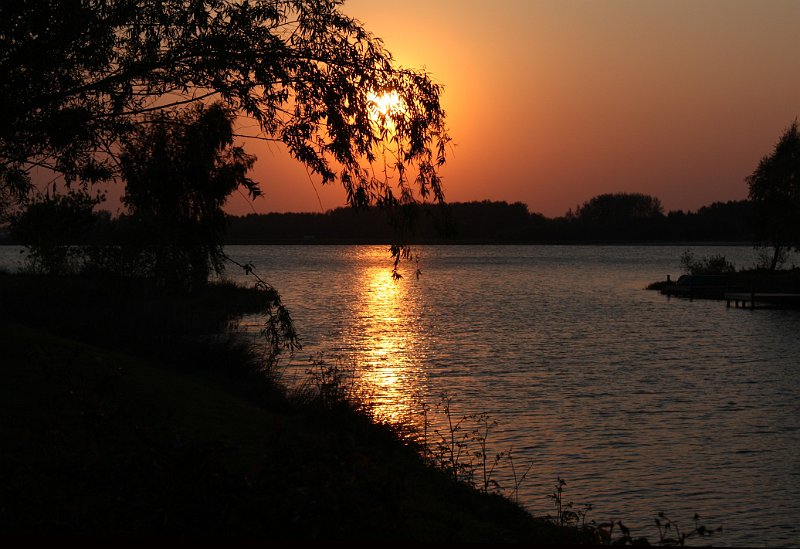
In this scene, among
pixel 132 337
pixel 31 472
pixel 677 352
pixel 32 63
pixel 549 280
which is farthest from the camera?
pixel 549 280

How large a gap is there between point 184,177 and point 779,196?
76503mm

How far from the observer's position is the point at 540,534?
12.4 metres

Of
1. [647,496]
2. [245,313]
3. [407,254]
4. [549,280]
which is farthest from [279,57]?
[549,280]

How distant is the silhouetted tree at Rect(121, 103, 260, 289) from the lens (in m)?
13.2

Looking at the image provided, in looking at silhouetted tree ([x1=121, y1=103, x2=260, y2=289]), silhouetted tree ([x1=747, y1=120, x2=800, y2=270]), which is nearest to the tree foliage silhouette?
silhouetted tree ([x1=121, y1=103, x2=260, y2=289])

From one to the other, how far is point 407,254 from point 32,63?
20.3 ft

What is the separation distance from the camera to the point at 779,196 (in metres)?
79.9

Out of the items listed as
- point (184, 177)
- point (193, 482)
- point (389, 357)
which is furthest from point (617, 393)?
point (193, 482)

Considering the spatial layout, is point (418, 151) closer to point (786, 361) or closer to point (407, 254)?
point (407, 254)

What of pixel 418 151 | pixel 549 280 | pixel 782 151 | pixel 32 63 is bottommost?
pixel 549 280

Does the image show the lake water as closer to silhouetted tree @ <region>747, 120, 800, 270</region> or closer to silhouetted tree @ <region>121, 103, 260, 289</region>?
silhouetted tree @ <region>121, 103, 260, 289</region>

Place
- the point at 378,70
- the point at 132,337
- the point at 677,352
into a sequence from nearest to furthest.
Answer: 1. the point at 378,70
2. the point at 132,337
3. the point at 677,352

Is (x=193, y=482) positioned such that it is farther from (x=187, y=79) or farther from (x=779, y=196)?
(x=779, y=196)

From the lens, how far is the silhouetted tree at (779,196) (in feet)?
257
